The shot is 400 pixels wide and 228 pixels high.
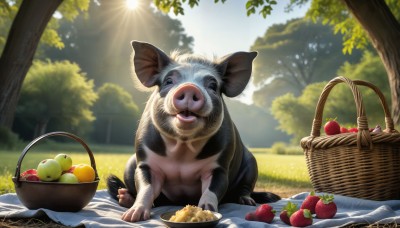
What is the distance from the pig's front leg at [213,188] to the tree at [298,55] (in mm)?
32171

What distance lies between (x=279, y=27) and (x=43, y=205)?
1424 inches

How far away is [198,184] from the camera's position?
10.4 ft

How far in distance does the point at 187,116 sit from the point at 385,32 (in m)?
5.33

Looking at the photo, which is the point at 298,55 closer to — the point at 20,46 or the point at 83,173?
the point at 20,46

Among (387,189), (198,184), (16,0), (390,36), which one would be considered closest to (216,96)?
(198,184)

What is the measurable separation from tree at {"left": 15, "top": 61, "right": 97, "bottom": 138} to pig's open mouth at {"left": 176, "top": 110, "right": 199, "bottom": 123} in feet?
52.8

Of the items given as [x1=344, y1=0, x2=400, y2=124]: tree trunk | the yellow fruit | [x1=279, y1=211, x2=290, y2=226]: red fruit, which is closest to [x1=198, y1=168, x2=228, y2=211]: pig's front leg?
[x1=279, y1=211, x2=290, y2=226]: red fruit

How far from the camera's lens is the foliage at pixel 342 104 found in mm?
19734

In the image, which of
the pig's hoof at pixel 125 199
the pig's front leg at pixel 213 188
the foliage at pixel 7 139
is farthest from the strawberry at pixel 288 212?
the foliage at pixel 7 139

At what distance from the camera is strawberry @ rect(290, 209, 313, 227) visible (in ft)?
8.04

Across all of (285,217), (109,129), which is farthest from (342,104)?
(285,217)

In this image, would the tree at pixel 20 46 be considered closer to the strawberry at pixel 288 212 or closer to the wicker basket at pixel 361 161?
the wicker basket at pixel 361 161

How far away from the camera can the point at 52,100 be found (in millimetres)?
17688

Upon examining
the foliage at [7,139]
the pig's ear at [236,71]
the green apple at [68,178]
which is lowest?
the foliage at [7,139]
